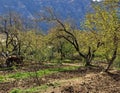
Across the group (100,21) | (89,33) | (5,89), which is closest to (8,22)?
(89,33)

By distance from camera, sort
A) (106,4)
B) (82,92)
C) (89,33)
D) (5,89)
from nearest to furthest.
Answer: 1. (82,92)
2. (5,89)
3. (106,4)
4. (89,33)

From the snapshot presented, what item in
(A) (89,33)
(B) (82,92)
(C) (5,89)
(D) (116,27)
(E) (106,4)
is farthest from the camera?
(A) (89,33)

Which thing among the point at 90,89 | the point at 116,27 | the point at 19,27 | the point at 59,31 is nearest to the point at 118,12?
the point at 116,27

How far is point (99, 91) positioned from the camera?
22750mm

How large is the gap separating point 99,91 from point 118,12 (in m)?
13.8

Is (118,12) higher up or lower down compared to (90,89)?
higher up

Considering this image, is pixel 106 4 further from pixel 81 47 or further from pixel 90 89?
pixel 81 47

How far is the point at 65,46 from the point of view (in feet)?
291

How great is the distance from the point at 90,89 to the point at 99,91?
914 millimetres

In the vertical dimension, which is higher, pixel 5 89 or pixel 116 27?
pixel 116 27

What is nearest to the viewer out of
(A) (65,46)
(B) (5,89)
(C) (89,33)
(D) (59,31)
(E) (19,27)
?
(B) (5,89)

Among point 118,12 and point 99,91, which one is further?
point 118,12

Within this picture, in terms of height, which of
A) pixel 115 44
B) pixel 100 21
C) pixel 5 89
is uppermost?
pixel 100 21

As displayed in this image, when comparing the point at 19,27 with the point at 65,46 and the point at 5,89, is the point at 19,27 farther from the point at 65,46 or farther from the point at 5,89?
the point at 5,89
